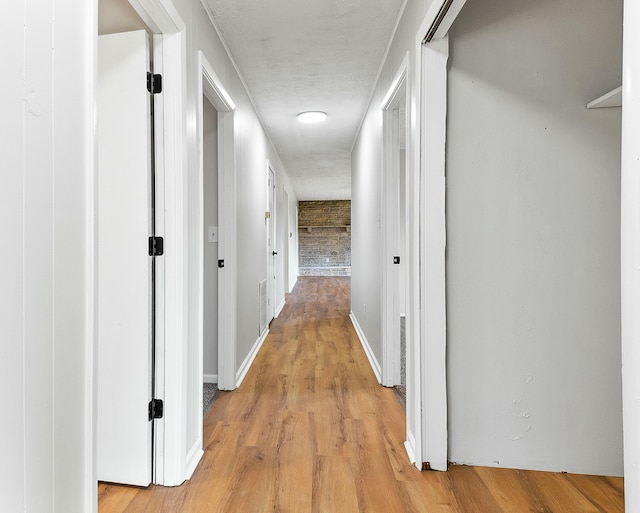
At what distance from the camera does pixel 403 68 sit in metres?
2.01

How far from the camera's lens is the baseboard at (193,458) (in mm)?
1667

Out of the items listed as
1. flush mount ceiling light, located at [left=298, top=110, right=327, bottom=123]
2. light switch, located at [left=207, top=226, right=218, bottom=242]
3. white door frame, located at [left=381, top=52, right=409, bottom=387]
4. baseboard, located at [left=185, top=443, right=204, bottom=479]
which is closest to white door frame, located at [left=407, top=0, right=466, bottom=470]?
white door frame, located at [left=381, top=52, right=409, bottom=387]

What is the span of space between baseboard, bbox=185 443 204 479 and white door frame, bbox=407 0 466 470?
1.05 m

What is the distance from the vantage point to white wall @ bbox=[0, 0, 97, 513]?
76cm

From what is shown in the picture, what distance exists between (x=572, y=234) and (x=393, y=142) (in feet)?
4.67

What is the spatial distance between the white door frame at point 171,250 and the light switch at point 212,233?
112cm

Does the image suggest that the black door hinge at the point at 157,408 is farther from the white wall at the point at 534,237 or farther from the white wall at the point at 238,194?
the white wall at the point at 534,237

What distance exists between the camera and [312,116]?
147 inches

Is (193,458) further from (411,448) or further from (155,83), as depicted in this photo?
(155,83)

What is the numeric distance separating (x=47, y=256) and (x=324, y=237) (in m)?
11.1

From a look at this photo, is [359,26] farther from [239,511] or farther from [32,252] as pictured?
[239,511]

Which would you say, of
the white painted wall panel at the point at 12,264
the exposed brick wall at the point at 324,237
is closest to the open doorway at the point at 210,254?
the white painted wall panel at the point at 12,264

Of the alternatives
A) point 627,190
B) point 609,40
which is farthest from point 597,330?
Result: point 627,190

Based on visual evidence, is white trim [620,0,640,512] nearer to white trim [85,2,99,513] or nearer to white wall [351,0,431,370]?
white trim [85,2,99,513]
